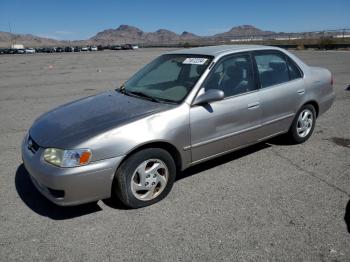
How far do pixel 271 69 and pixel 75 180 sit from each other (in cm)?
313

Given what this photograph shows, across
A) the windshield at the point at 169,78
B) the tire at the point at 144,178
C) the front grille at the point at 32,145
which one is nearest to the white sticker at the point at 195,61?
the windshield at the point at 169,78

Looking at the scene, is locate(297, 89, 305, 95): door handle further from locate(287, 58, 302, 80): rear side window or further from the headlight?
the headlight

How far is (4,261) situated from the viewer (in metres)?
2.73

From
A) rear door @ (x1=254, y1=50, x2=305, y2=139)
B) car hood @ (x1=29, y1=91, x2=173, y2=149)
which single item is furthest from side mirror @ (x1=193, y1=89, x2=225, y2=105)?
rear door @ (x1=254, y1=50, x2=305, y2=139)

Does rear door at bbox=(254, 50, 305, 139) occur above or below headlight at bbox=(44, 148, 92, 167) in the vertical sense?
above

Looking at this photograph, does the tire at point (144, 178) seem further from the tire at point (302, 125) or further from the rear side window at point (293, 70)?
the rear side window at point (293, 70)

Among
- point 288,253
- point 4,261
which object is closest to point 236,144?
point 288,253

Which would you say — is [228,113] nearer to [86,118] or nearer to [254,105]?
[254,105]

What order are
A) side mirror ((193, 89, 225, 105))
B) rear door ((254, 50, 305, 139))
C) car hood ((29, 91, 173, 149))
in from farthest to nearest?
rear door ((254, 50, 305, 139))
side mirror ((193, 89, 225, 105))
car hood ((29, 91, 173, 149))

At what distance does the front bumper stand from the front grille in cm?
13

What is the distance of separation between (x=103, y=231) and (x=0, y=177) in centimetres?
203

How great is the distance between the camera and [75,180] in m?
3.03

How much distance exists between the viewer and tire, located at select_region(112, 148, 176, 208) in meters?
3.29

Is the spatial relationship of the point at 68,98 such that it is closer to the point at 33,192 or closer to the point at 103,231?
the point at 33,192
